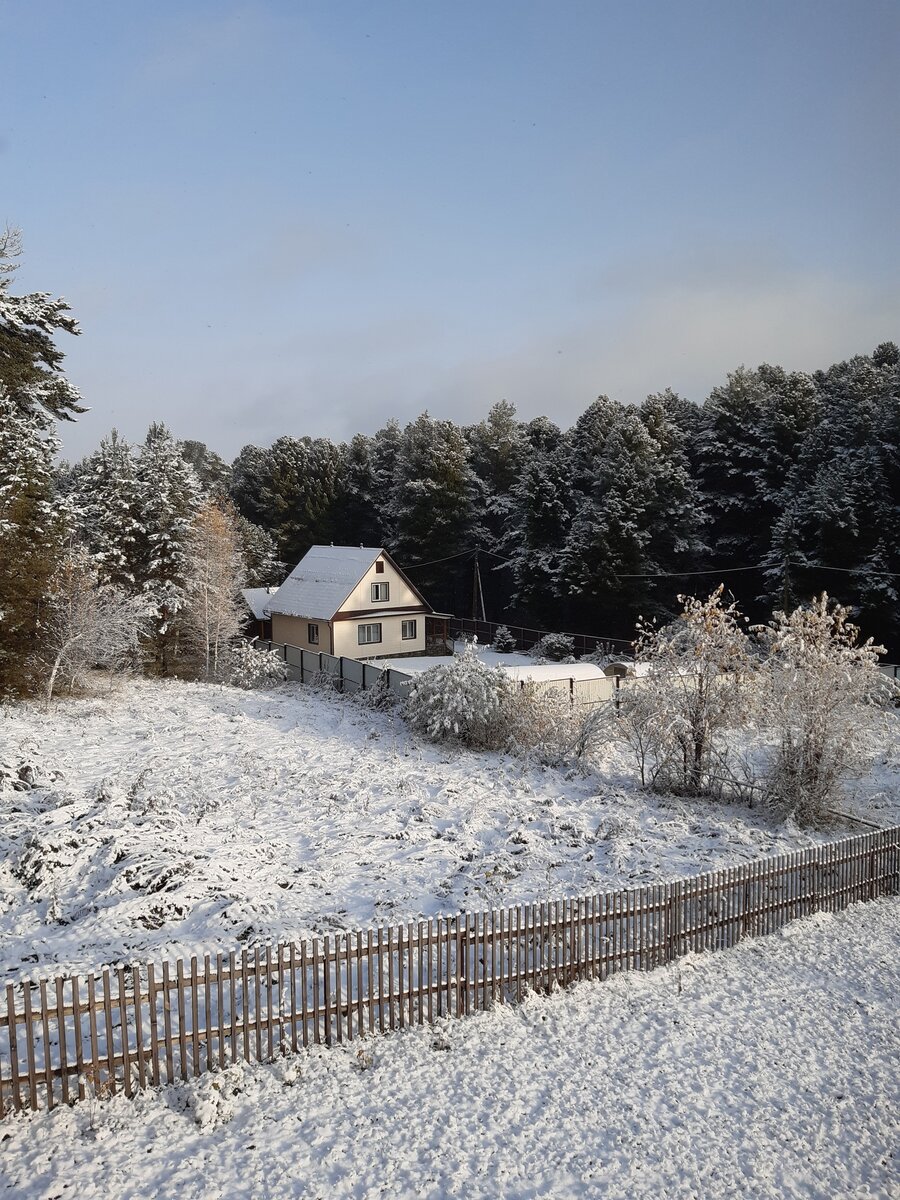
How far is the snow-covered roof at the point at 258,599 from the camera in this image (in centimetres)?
4584

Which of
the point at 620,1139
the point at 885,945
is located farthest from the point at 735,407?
the point at 620,1139

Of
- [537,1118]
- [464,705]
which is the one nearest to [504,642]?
[464,705]

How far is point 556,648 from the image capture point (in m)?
43.8

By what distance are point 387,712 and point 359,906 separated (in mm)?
14808

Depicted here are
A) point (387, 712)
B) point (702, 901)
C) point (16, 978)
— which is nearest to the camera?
point (16, 978)

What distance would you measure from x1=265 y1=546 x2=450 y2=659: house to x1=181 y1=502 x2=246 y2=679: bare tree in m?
5.38

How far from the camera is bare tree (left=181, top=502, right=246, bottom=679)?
34.8m

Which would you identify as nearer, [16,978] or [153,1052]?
[153,1052]

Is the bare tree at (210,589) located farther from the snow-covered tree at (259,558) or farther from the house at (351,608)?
the snow-covered tree at (259,558)

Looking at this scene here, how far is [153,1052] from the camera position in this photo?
24.3ft

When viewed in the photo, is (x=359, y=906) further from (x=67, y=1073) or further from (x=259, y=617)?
(x=259, y=617)

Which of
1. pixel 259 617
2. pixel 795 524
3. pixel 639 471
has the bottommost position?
pixel 259 617

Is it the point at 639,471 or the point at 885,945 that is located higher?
the point at 639,471

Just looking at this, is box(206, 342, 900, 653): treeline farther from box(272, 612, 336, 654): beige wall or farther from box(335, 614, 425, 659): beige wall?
box(272, 612, 336, 654): beige wall
